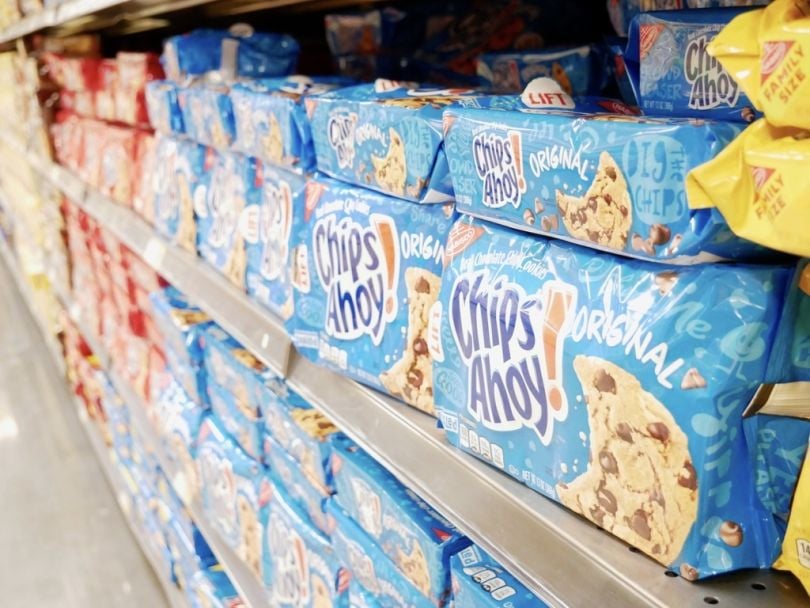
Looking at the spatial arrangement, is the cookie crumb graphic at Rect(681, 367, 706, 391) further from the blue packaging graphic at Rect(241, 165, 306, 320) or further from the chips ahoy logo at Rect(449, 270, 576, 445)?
the blue packaging graphic at Rect(241, 165, 306, 320)

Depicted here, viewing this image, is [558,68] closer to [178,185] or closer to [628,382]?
[628,382]

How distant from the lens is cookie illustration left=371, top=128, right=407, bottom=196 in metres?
0.82

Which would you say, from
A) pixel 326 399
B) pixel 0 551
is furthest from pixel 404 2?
pixel 0 551

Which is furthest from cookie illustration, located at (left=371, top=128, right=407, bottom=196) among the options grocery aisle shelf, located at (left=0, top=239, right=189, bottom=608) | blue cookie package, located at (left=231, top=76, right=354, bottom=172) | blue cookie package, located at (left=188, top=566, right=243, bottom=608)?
grocery aisle shelf, located at (left=0, top=239, right=189, bottom=608)

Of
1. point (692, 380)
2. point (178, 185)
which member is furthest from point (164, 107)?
point (692, 380)

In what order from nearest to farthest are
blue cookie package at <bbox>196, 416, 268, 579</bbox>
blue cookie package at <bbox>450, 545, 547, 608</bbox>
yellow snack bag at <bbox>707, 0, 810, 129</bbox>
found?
yellow snack bag at <bbox>707, 0, 810, 129</bbox>, blue cookie package at <bbox>450, 545, 547, 608</bbox>, blue cookie package at <bbox>196, 416, 268, 579</bbox>

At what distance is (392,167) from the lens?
84 centimetres

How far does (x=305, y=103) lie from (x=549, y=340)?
530mm

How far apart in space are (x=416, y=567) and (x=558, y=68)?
621 mm

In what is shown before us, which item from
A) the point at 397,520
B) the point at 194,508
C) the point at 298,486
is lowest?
the point at 194,508

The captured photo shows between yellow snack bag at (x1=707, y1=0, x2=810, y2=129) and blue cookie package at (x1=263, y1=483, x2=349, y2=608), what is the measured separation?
85cm

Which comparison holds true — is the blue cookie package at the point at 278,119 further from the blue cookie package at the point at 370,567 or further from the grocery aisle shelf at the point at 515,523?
the blue cookie package at the point at 370,567

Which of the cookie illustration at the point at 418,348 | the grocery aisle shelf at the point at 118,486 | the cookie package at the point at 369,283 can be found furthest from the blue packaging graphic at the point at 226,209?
the grocery aisle shelf at the point at 118,486

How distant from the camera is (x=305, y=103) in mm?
1016
